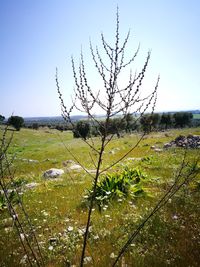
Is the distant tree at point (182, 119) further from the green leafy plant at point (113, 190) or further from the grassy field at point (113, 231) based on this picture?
the green leafy plant at point (113, 190)

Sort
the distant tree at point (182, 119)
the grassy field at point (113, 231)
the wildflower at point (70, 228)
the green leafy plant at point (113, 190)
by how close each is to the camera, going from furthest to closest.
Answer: the distant tree at point (182, 119), the green leafy plant at point (113, 190), the wildflower at point (70, 228), the grassy field at point (113, 231)

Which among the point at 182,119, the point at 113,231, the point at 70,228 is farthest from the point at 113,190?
the point at 182,119

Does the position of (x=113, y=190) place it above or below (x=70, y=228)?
above

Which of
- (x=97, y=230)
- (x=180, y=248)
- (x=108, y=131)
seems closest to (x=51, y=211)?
(x=97, y=230)

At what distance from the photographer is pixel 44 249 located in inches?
245

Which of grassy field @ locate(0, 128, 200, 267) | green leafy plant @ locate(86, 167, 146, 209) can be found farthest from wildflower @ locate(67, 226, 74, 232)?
green leafy plant @ locate(86, 167, 146, 209)

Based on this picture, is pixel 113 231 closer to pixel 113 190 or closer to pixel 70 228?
pixel 70 228

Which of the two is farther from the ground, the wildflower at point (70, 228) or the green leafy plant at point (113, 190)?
the green leafy plant at point (113, 190)

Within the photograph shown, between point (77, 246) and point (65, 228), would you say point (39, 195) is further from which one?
point (77, 246)

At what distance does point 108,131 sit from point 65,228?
16.4ft

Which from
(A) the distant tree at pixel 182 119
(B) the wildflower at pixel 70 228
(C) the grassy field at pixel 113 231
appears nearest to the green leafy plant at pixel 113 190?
(C) the grassy field at pixel 113 231

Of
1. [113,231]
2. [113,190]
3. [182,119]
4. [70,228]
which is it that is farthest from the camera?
[182,119]

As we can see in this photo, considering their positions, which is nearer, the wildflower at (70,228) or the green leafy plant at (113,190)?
the wildflower at (70,228)

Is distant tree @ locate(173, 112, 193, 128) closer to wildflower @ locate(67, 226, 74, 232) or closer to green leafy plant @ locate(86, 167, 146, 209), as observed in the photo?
green leafy plant @ locate(86, 167, 146, 209)
